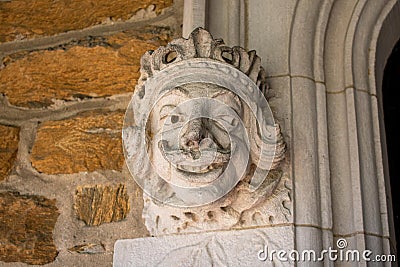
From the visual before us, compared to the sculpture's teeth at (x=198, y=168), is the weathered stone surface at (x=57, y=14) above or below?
above

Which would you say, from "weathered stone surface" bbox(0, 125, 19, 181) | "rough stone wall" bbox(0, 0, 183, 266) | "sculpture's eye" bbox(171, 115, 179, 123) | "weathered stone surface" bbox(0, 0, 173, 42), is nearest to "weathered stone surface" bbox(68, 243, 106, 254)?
"rough stone wall" bbox(0, 0, 183, 266)

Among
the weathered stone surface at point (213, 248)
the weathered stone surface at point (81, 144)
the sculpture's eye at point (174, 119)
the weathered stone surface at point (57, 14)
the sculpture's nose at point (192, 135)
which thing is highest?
the weathered stone surface at point (57, 14)

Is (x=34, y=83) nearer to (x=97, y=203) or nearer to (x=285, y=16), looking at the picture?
(x=97, y=203)

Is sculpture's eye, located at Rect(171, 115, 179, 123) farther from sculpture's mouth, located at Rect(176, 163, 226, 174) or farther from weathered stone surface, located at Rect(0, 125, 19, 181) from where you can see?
weathered stone surface, located at Rect(0, 125, 19, 181)

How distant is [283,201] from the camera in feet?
5.09

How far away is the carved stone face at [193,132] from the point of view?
4.76 feet

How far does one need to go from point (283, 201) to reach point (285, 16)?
1.60ft

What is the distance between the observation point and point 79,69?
201 centimetres

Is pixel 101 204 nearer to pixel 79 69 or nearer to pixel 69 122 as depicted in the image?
pixel 69 122

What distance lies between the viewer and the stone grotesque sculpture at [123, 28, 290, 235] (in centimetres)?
147

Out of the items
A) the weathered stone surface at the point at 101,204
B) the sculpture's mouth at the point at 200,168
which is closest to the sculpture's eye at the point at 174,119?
the sculpture's mouth at the point at 200,168

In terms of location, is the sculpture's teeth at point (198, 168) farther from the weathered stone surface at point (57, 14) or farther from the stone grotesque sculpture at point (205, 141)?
the weathered stone surface at point (57, 14)

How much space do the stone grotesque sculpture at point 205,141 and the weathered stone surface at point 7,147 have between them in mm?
465

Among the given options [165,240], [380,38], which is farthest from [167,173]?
[380,38]
